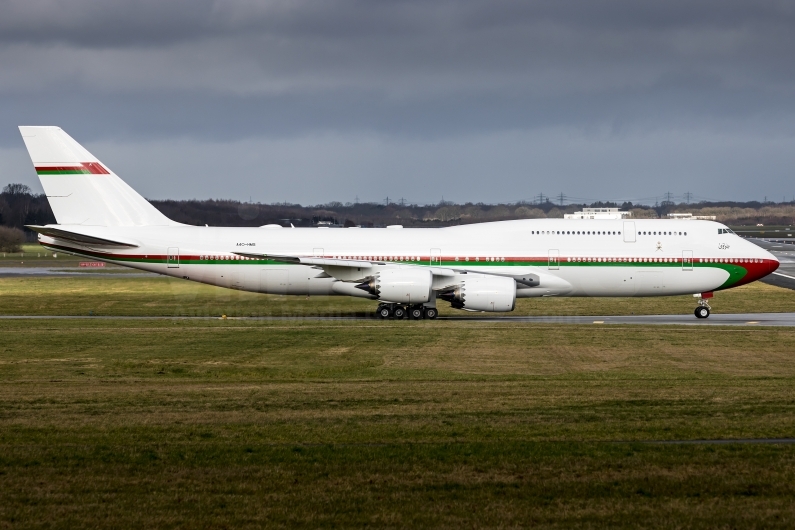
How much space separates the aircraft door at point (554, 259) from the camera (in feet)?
122

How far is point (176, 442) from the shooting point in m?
13.0

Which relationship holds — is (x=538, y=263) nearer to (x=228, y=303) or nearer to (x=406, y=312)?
(x=406, y=312)

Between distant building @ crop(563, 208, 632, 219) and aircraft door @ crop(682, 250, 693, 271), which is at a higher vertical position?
distant building @ crop(563, 208, 632, 219)

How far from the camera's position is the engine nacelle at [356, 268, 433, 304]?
3488 centimetres

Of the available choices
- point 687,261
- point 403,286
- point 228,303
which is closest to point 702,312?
Result: point 687,261

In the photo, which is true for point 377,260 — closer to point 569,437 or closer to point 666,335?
point 666,335

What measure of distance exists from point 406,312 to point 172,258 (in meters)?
9.99

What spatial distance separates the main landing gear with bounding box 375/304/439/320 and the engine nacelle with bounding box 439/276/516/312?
75.6 inches

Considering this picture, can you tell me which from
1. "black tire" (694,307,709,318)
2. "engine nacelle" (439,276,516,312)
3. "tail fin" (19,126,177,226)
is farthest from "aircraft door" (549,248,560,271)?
"tail fin" (19,126,177,226)

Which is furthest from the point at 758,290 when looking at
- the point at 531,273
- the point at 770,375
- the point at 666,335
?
the point at 770,375

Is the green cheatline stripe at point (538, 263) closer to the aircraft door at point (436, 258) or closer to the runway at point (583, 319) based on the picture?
the aircraft door at point (436, 258)

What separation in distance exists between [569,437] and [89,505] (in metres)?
6.89

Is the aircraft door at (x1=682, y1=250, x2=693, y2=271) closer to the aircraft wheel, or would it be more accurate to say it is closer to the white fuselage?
the white fuselage

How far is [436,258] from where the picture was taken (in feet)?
122
